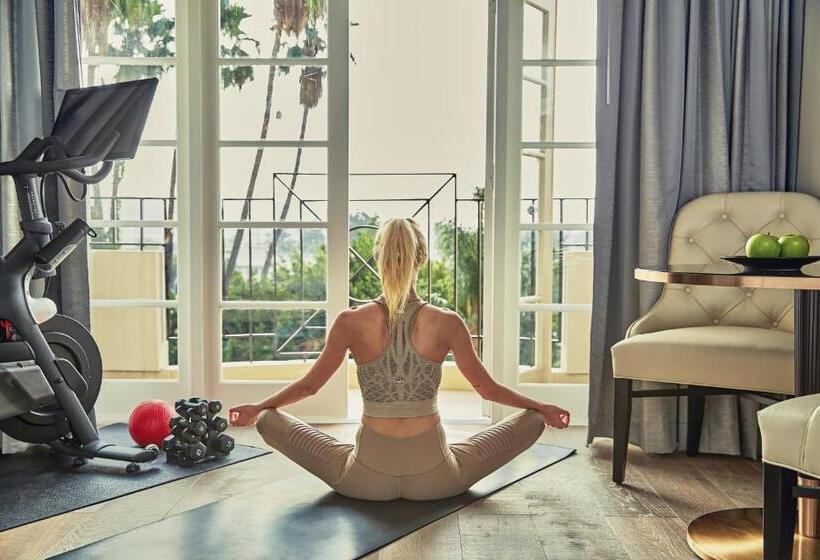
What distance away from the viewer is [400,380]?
2.66m

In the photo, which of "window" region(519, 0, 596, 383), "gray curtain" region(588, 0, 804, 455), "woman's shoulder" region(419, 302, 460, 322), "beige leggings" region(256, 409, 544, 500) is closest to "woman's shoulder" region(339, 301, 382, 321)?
"woman's shoulder" region(419, 302, 460, 322)

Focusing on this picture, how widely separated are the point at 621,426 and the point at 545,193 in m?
1.25

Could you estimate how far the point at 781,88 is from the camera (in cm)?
358

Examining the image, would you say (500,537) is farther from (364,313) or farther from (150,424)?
(150,424)

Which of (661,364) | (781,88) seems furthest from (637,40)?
(661,364)

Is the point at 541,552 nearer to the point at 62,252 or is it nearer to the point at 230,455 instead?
the point at 230,455

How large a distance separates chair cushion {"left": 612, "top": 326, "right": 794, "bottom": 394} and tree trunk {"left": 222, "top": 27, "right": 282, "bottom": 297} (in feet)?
5.99

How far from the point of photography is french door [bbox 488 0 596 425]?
12.9ft

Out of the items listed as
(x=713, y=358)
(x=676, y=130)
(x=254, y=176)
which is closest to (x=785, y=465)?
(x=713, y=358)

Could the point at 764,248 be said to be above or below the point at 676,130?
below

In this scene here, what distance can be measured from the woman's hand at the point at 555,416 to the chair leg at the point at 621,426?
0.45 metres

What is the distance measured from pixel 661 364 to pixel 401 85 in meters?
5.13

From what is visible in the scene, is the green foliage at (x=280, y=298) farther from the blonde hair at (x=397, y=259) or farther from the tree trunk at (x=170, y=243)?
the blonde hair at (x=397, y=259)

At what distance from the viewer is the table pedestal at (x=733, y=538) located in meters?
2.33
